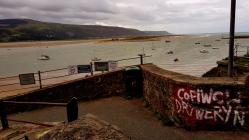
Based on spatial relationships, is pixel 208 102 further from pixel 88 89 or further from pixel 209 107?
pixel 88 89

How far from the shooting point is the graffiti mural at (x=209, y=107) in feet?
26.9

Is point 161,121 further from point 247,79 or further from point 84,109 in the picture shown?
point 84,109

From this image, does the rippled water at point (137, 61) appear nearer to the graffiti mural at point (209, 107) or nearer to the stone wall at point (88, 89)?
the stone wall at point (88, 89)

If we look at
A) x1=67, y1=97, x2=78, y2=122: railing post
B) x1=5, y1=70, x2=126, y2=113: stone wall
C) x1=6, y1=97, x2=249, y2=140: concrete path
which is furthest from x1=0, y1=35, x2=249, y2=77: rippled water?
x1=67, y1=97, x2=78, y2=122: railing post

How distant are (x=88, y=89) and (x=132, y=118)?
403 centimetres

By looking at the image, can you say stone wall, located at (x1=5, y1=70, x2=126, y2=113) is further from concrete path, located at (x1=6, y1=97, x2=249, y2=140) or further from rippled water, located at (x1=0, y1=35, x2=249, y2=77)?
rippled water, located at (x1=0, y1=35, x2=249, y2=77)

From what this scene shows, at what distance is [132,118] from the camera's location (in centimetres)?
1055

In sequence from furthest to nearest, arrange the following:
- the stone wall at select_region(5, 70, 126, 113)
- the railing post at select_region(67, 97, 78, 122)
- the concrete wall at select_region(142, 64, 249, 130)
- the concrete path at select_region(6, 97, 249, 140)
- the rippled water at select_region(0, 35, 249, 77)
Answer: the rippled water at select_region(0, 35, 249, 77) < the stone wall at select_region(5, 70, 126, 113) < the concrete path at select_region(6, 97, 249, 140) < the concrete wall at select_region(142, 64, 249, 130) < the railing post at select_region(67, 97, 78, 122)

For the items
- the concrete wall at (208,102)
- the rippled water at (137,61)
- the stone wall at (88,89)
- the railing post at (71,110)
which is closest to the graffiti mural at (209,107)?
the concrete wall at (208,102)

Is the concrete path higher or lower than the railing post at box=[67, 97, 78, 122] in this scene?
lower

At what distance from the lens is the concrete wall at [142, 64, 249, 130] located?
8141 millimetres

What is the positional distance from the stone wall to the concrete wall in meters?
5.01

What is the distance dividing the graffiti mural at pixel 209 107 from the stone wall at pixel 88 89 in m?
5.61

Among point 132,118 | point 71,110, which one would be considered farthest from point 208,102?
point 71,110
